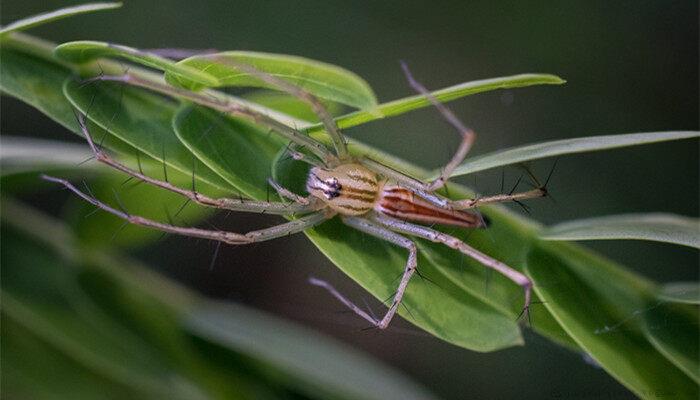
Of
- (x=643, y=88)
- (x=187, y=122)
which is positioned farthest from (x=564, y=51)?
(x=187, y=122)

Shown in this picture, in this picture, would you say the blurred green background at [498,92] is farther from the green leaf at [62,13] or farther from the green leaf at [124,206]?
the green leaf at [62,13]

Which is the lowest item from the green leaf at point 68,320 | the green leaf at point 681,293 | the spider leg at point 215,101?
the green leaf at point 68,320

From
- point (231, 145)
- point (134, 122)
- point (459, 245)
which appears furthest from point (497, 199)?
point (134, 122)

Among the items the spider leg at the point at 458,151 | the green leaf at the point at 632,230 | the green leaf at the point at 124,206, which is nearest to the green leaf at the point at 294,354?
the green leaf at the point at 124,206

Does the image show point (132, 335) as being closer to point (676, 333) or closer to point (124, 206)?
point (124, 206)

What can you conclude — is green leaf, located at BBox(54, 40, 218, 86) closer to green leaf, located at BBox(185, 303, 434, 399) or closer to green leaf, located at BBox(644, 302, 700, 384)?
green leaf, located at BBox(185, 303, 434, 399)

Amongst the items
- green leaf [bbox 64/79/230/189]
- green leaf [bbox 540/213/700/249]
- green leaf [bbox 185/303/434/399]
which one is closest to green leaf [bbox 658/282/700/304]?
green leaf [bbox 540/213/700/249]
